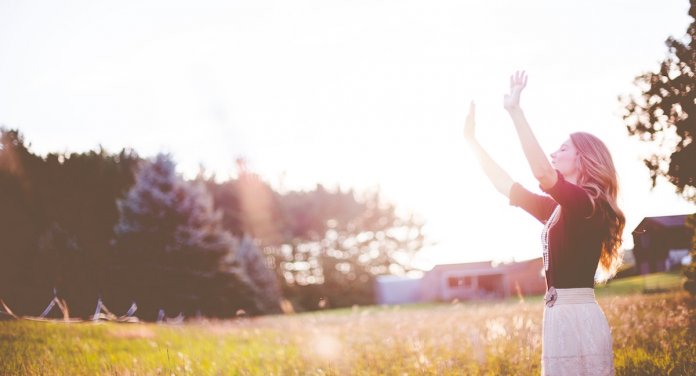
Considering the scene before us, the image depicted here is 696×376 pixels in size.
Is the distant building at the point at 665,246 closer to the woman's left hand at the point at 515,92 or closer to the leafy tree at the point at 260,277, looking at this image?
the woman's left hand at the point at 515,92

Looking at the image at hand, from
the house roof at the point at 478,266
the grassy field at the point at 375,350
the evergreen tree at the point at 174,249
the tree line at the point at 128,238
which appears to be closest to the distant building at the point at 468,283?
the house roof at the point at 478,266

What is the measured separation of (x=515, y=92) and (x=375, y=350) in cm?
590

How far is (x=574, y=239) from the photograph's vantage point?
7.94 ft

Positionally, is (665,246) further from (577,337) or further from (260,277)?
(260,277)

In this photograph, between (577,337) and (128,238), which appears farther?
(128,238)

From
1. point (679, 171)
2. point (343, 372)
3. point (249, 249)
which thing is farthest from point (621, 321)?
point (249, 249)

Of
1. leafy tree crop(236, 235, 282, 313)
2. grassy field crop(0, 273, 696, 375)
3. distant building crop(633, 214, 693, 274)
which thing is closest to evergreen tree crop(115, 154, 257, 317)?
leafy tree crop(236, 235, 282, 313)

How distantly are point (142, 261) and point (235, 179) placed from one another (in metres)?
24.3

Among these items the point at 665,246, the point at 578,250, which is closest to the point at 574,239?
the point at 578,250

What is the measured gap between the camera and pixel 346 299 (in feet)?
151

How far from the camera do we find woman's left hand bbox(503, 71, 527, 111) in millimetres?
2387

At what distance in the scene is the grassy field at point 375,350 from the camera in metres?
5.36

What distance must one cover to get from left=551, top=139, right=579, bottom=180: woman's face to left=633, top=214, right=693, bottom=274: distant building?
16.1 ft

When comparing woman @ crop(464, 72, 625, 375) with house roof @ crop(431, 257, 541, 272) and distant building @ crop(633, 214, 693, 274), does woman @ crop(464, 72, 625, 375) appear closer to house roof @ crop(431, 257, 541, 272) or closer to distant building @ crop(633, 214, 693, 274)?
distant building @ crop(633, 214, 693, 274)
